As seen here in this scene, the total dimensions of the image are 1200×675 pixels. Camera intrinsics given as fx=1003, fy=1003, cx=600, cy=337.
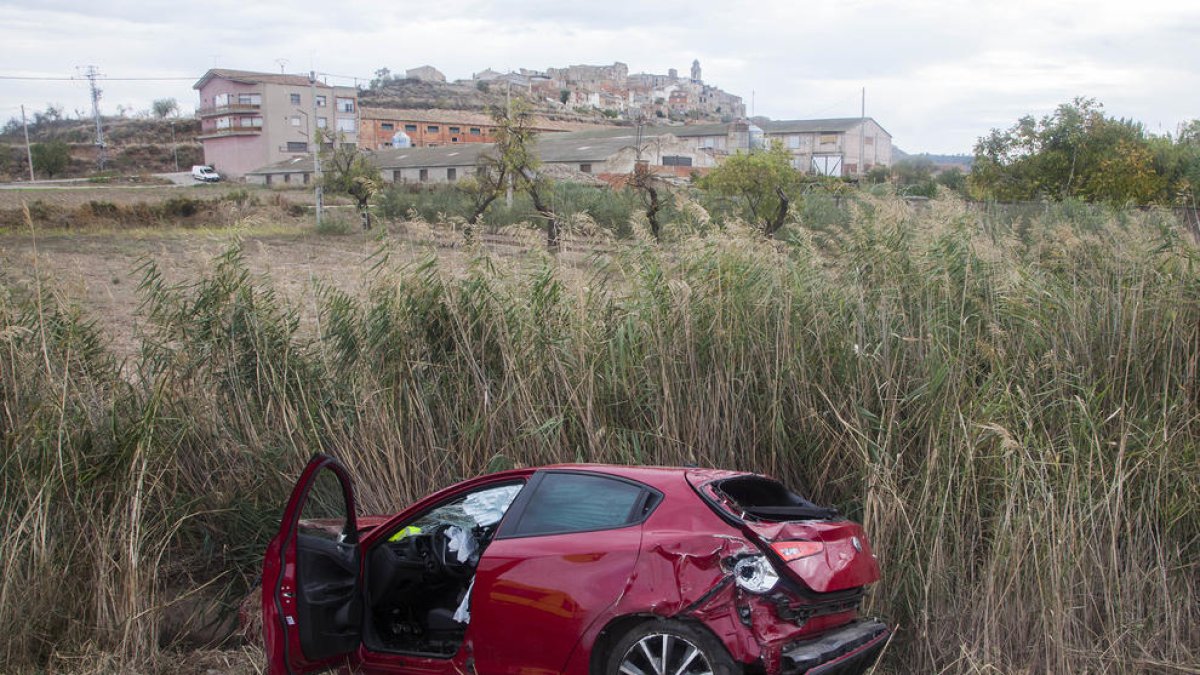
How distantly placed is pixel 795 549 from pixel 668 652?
74cm

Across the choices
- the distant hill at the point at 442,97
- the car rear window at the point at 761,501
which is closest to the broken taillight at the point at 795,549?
the car rear window at the point at 761,501

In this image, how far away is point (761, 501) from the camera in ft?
17.2

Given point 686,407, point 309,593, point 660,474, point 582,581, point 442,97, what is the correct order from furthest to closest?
point 442,97, point 686,407, point 309,593, point 660,474, point 582,581

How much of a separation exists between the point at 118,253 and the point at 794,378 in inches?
935

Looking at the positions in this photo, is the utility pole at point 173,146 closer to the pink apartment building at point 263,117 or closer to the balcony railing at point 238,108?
the pink apartment building at point 263,117

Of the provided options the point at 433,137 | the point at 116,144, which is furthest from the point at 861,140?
the point at 116,144

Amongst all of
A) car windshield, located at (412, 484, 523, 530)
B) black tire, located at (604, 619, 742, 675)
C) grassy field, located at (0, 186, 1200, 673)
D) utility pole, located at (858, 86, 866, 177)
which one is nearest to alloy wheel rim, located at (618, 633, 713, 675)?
black tire, located at (604, 619, 742, 675)

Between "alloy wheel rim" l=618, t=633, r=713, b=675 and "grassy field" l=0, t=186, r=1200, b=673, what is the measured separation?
2.05 meters

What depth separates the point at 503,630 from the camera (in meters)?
5.02

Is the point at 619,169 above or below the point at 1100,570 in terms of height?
above

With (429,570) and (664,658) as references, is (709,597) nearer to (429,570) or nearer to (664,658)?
(664,658)

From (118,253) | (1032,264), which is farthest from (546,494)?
(118,253)

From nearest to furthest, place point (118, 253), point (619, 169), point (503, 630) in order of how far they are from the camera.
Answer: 1. point (503, 630)
2. point (118, 253)
3. point (619, 169)

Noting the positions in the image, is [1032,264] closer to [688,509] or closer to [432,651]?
[688,509]
